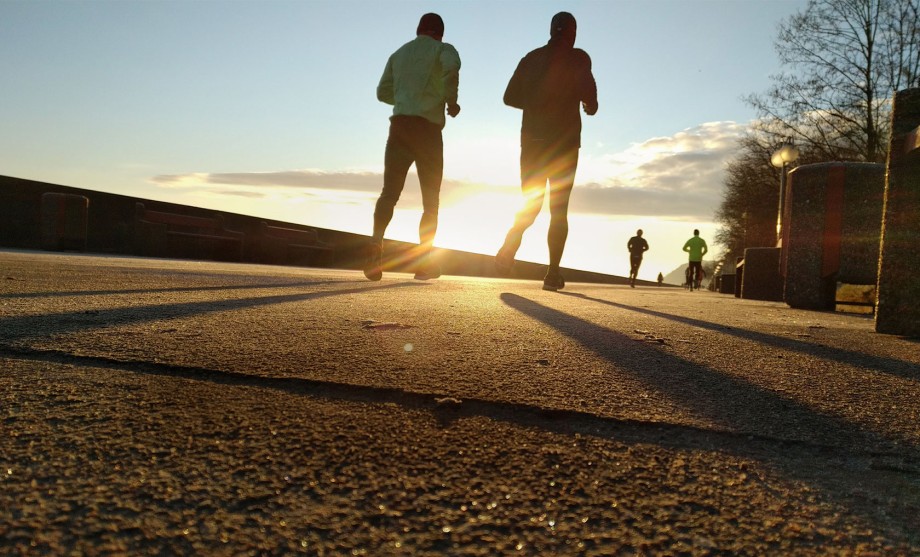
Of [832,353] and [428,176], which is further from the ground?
[428,176]

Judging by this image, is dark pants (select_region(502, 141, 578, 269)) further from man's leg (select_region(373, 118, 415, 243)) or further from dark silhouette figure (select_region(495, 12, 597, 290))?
man's leg (select_region(373, 118, 415, 243))

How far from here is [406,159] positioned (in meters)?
6.74

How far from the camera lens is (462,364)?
6.01 feet

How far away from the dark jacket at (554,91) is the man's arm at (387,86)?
1176mm

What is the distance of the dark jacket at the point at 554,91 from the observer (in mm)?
6012

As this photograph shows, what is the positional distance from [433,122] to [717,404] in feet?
17.8

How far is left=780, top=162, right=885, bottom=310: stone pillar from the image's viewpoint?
19.3 feet

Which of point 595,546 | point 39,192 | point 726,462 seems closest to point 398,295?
point 726,462

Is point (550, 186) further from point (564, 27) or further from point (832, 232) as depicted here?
point (832, 232)

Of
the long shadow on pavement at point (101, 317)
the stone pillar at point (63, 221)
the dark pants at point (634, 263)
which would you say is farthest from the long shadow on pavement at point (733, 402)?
the dark pants at point (634, 263)

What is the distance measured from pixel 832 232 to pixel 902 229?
3.06m

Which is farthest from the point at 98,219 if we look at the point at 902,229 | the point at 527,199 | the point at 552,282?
the point at 902,229

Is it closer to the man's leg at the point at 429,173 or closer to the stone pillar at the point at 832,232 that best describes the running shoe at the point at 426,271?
the man's leg at the point at 429,173

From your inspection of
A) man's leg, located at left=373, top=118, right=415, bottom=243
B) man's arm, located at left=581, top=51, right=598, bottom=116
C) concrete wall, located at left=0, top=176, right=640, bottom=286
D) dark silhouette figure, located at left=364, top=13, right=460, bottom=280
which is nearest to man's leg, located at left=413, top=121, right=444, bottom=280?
dark silhouette figure, located at left=364, top=13, right=460, bottom=280
